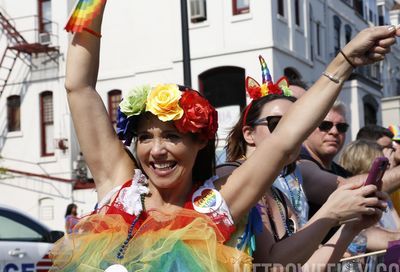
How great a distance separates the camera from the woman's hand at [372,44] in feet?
7.99

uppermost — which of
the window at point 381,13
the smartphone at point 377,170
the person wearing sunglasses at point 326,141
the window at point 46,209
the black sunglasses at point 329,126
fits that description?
the window at point 381,13

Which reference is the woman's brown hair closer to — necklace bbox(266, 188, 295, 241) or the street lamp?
necklace bbox(266, 188, 295, 241)

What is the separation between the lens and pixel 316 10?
24906 mm

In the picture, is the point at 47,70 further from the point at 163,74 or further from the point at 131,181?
the point at 131,181

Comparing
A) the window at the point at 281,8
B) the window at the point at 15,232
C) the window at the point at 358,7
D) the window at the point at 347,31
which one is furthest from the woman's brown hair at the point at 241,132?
the window at the point at 358,7

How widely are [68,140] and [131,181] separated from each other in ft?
66.9

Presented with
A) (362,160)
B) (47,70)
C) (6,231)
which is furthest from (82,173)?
(362,160)

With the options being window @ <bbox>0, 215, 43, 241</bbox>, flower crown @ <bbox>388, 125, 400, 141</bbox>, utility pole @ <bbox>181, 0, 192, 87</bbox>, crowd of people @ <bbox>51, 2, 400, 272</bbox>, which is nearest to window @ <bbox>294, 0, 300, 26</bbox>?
utility pole @ <bbox>181, 0, 192, 87</bbox>

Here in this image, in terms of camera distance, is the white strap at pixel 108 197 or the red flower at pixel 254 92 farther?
the red flower at pixel 254 92

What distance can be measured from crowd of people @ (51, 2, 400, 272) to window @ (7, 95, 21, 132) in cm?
2241

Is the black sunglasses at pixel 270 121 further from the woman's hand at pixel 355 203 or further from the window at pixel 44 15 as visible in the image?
the window at pixel 44 15

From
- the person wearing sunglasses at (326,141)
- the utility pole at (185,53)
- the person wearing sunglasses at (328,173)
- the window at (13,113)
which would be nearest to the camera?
the person wearing sunglasses at (328,173)

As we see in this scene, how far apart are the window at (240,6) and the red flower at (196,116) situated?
1850 cm

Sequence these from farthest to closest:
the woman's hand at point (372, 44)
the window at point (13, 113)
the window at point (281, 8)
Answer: the window at point (13, 113) → the window at point (281, 8) → the woman's hand at point (372, 44)
